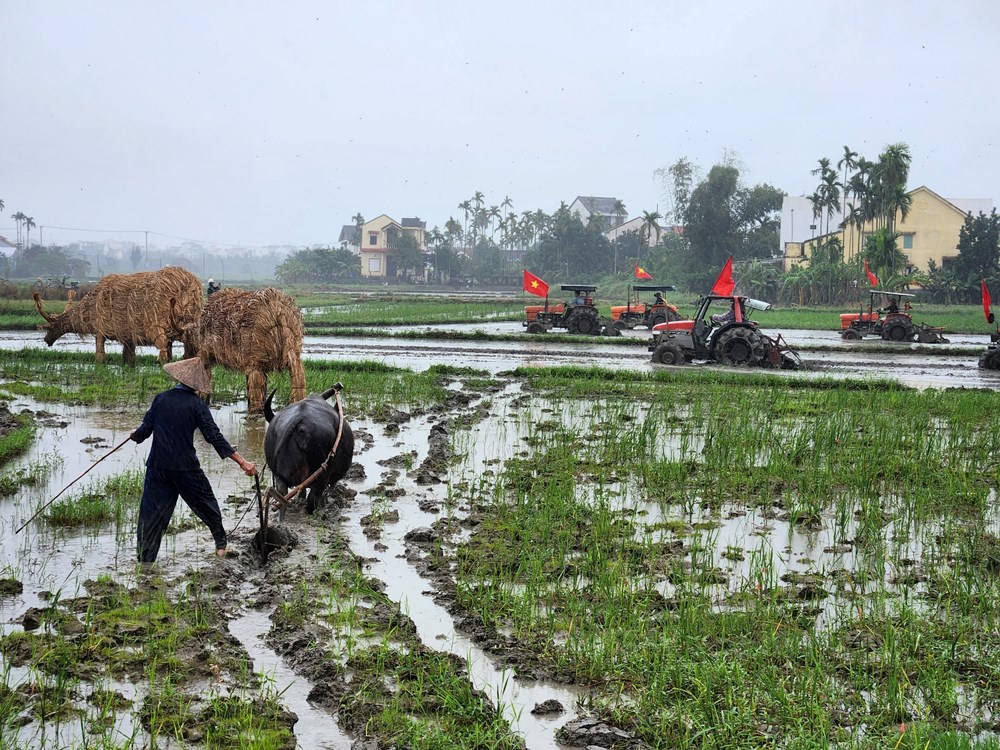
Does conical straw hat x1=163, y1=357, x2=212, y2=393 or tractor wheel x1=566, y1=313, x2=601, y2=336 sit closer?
conical straw hat x1=163, y1=357, x2=212, y2=393

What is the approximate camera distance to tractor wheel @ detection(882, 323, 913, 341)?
26.8 m

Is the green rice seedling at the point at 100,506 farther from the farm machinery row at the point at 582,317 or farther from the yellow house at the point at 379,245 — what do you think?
the yellow house at the point at 379,245

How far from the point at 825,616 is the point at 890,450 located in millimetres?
5045

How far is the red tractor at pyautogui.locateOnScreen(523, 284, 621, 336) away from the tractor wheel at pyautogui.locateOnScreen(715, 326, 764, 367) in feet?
26.3

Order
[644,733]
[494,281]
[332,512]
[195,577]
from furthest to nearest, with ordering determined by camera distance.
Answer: [494,281], [332,512], [195,577], [644,733]

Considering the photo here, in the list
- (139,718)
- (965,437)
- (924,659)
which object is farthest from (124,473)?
(965,437)

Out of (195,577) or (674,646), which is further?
(195,577)

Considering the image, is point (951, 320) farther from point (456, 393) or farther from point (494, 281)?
point (494, 281)

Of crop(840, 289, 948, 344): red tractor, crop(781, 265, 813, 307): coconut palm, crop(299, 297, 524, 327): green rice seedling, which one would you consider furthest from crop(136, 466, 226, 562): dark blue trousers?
crop(781, 265, 813, 307): coconut palm

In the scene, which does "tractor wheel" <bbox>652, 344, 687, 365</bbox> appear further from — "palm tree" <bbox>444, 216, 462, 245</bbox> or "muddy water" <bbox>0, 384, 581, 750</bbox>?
"palm tree" <bbox>444, 216, 462, 245</bbox>

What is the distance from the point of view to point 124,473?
9.38 m

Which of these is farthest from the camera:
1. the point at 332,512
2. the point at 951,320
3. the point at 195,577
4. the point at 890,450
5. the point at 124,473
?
the point at 951,320

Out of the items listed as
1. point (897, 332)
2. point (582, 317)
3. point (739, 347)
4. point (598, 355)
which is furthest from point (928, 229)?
point (739, 347)

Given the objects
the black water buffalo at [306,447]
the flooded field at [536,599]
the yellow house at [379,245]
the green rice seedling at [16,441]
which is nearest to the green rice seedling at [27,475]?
the flooded field at [536,599]
